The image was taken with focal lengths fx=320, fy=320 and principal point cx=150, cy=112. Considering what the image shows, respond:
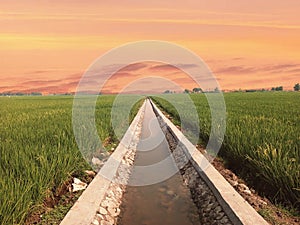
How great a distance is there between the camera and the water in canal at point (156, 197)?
4434 millimetres

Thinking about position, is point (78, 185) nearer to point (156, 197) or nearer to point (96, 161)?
point (156, 197)

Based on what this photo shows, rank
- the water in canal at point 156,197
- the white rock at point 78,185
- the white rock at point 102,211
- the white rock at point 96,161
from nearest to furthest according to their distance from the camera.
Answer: the white rock at point 102,211, the water in canal at point 156,197, the white rock at point 78,185, the white rock at point 96,161

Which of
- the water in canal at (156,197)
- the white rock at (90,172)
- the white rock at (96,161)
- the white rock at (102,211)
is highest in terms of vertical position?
the white rock at (96,161)

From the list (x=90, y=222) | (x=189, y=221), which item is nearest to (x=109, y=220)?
(x=90, y=222)

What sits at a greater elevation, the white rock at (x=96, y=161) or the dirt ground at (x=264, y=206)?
the white rock at (x=96, y=161)

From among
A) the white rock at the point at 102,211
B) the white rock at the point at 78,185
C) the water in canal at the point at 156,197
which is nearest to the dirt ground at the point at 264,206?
the water in canal at the point at 156,197

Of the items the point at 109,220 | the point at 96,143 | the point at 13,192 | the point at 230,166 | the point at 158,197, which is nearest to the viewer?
the point at 13,192

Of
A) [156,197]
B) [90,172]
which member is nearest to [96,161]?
[90,172]

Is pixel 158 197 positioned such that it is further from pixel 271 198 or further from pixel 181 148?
pixel 181 148

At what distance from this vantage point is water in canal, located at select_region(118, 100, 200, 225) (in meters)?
4.43

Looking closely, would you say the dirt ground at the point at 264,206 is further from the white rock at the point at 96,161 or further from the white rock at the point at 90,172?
the white rock at the point at 96,161

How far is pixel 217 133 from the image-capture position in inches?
313

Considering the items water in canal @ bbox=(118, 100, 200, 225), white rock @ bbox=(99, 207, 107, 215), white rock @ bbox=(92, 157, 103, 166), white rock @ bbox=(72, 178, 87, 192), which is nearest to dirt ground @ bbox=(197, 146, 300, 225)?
water in canal @ bbox=(118, 100, 200, 225)

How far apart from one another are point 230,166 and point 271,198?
1771 millimetres
